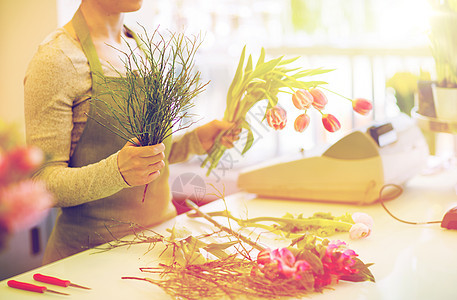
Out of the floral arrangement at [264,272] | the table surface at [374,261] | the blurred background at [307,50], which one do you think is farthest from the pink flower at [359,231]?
the blurred background at [307,50]

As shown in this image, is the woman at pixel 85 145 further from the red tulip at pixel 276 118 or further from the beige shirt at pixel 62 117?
the red tulip at pixel 276 118

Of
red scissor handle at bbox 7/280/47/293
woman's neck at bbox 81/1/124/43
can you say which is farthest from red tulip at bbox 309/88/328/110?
red scissor handle at bbox 7/280/47/293

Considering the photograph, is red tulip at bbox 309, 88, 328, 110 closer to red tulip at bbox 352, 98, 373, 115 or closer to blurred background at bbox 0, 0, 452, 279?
red tulip at bbox 352, 98, 373, 115

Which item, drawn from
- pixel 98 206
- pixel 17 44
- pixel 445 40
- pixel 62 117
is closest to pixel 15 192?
pixel 62 117

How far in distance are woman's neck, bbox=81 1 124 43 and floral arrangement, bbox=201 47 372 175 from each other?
34 cm

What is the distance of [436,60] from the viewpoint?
4.93ft

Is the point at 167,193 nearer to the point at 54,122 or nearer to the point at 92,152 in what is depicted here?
the point at 92,152

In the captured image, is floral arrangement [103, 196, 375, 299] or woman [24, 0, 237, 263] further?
woman [24, 0, 237, 263]

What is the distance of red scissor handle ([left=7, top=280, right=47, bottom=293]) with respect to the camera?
84cm

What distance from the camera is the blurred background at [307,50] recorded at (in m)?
2.33

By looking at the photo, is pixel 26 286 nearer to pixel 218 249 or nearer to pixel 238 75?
pixel 218 249

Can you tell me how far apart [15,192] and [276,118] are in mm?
845

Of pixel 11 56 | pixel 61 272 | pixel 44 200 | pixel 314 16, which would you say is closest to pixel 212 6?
pixel 314 16

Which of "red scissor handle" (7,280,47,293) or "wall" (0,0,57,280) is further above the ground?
"wall" (0,0,57,280)
